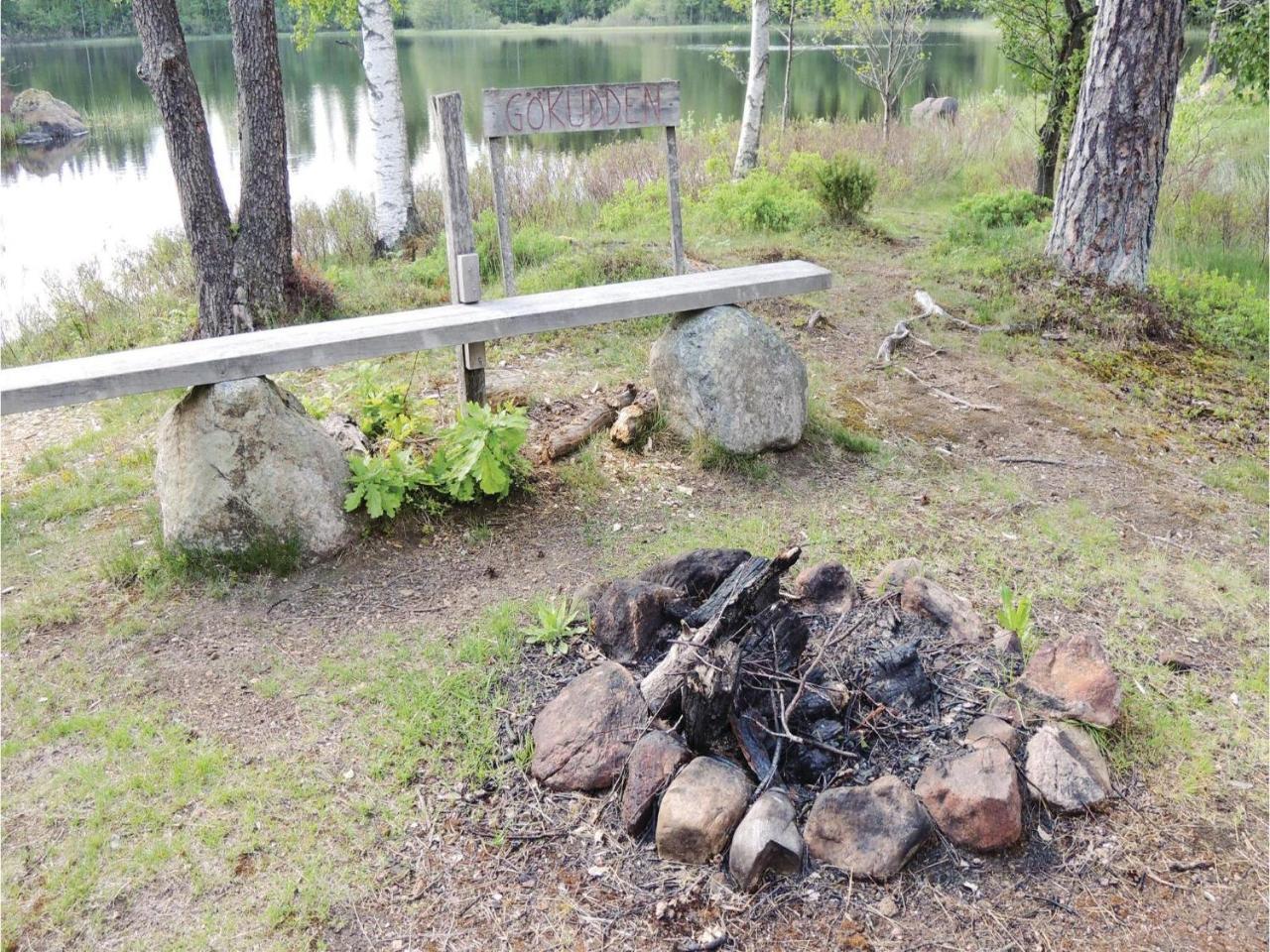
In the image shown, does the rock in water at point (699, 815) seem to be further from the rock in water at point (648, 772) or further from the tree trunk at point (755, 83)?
the tree trunk at point (755, 83)

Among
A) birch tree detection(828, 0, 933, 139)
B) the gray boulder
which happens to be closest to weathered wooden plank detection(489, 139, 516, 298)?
birch tree detection(828, 0, 933, 139)

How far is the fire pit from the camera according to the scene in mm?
2477

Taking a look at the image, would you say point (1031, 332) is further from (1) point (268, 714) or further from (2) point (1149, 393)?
(1) point (268, 714)

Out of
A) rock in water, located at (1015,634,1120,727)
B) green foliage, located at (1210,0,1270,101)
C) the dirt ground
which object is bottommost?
the dirt ground

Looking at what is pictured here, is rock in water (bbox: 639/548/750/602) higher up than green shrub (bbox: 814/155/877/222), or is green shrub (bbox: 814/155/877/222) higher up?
green shrub (bbox: 814/155/877/222)

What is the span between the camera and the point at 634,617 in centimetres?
312

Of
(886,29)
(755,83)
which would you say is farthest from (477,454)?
(886,29)

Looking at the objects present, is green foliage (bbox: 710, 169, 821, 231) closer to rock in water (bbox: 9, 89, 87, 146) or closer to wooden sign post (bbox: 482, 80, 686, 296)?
wooden sign post (bbox: 482, 80, 686, 296)

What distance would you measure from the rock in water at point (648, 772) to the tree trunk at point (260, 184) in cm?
476

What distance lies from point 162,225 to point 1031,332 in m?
9.96

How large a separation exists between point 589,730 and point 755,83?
31.5ft

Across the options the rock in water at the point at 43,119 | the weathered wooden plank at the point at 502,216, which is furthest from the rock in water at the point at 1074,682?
the rock in water at the point at 43,119

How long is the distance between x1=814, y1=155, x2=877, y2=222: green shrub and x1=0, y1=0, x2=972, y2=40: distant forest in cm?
2096

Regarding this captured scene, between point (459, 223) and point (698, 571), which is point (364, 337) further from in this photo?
point (698, 571)
